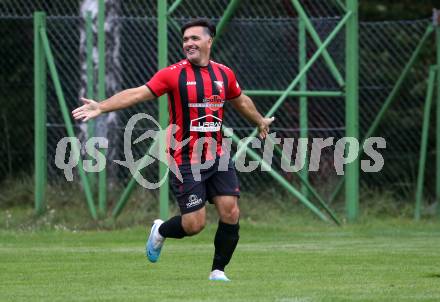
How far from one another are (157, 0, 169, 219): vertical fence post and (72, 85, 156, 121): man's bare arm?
452cm

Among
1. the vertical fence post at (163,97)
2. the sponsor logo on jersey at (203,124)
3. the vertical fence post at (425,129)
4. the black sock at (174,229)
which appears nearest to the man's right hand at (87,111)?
the sponsor logo on jersey at (203,124)

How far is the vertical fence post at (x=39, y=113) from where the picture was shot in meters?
14.0

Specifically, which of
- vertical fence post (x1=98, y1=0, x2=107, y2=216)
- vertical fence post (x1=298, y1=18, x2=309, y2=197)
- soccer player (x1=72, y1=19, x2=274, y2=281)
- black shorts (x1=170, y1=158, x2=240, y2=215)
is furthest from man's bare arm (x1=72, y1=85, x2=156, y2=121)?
vertical fence post (x1=298, y1=18, x2=309, y2=197)

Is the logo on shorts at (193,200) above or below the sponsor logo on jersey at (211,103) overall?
below

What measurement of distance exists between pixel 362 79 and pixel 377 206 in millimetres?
1894

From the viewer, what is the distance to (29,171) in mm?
15766

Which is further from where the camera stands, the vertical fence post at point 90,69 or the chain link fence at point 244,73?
the chain link fence at point 244,73

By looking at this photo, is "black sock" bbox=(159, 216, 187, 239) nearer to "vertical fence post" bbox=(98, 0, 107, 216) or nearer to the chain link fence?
"vertical fence post" bbox=(98, 0, 107, 216)

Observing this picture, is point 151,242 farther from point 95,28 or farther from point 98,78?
point 95,28

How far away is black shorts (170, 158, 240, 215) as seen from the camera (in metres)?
8.52

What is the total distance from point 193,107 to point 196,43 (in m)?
0.46

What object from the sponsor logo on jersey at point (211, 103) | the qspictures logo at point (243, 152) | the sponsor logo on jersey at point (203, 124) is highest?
the sponsor logo on jersey at point (211, 103)

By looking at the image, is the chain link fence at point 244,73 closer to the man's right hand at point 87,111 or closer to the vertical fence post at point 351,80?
the vertical fence post at point 351,80

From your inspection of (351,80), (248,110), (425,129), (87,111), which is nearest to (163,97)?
(351,80)
